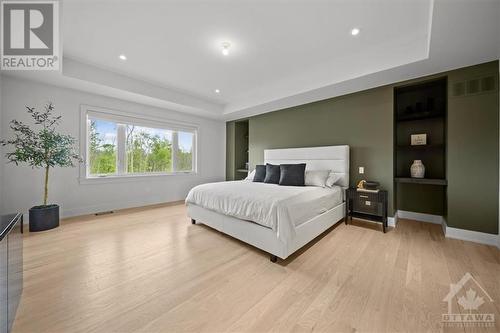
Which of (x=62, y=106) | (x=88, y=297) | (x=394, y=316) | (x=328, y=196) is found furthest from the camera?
(x=62, y=106)

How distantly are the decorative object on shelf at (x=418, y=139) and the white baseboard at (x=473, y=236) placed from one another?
137 cm

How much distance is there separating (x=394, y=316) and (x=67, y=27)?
4390 mm

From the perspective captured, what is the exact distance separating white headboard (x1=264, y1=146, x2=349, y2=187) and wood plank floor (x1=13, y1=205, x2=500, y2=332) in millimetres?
1276

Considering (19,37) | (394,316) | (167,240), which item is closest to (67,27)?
(19,37)

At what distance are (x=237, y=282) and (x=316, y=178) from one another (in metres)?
2.28

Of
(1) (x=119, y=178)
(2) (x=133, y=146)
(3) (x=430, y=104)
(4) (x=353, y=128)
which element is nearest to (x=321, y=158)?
(4) (x=353, y=128)

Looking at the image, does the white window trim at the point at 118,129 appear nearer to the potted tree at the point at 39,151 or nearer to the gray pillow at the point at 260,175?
the potted tree at the point at 39,151

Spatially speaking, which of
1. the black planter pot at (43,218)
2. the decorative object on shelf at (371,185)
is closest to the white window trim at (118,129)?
the black planter pot at (43,218)

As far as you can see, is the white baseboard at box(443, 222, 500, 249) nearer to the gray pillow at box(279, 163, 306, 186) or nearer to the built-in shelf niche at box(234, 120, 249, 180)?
the gray pillow at box(279, 163, 306, 186)

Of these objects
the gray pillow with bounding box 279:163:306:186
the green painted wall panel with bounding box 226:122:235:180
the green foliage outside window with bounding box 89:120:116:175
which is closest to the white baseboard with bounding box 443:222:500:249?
the gray pillow with bounding box 279:163:306:186

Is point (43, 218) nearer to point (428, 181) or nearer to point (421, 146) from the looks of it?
point (428, 181)

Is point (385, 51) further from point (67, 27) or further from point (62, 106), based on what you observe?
point (62, 106)

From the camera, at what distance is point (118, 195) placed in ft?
14.0

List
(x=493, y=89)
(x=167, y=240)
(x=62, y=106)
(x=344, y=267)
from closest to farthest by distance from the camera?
(x=344, y=267), (x=493, y=89), (x=167, y=240), (x=62, y=106)
